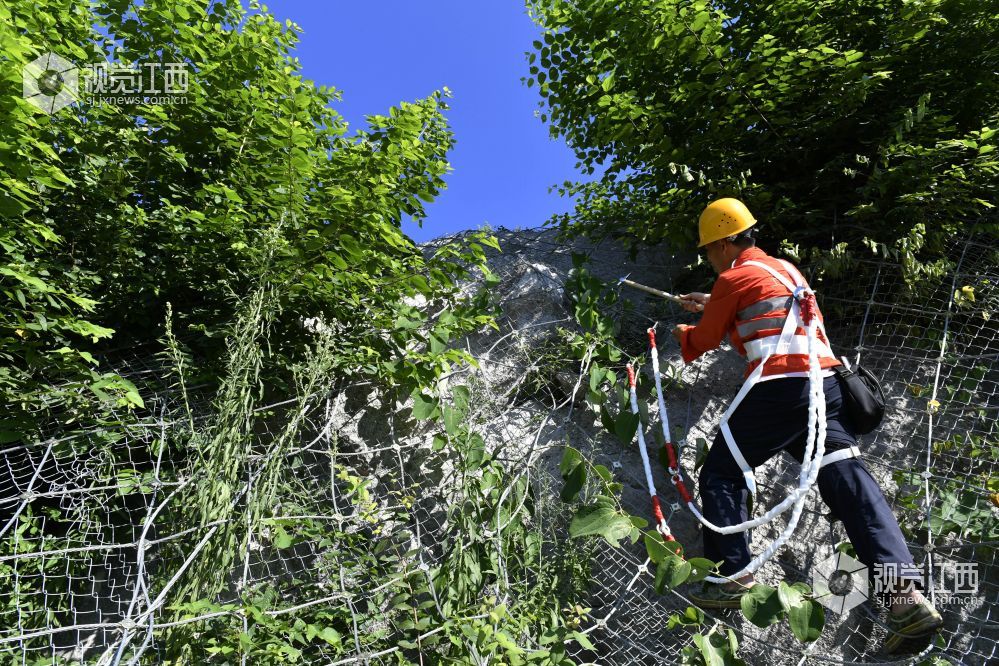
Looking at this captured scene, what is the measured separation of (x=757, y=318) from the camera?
2516mm

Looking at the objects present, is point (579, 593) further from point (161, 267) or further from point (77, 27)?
point (77, 27)

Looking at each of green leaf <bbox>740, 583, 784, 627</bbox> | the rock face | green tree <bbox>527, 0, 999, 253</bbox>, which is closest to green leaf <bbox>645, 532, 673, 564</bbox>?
green leaf <bbox>740, 583, 784, 627</bbox>

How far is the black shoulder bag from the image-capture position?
7.72 ft

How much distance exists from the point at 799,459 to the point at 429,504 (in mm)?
1665

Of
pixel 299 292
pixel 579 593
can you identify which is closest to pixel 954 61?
pixel 579 593

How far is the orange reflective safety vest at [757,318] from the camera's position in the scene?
2426 mm

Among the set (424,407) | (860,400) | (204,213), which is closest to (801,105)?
(860,400)

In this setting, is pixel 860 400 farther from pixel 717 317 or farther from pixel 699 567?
pixel 699 567

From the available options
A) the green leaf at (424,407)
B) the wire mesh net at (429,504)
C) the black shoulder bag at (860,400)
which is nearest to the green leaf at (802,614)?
the wire mesh net at (429,504)

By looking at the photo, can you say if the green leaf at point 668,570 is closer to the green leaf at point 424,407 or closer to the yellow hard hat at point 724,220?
the green leaf at point 424,407

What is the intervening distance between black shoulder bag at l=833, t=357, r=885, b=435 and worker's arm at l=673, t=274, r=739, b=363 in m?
0.45

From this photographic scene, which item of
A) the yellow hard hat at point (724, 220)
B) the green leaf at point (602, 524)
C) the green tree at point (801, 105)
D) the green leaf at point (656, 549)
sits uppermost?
the green tree at point (801, 105)

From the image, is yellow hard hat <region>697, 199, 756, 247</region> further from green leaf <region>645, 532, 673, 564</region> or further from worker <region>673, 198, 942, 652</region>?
green leaf <region>645, 532, 673, 564</region>

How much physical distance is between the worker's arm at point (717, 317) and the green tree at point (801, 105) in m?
Answer: 1.06
